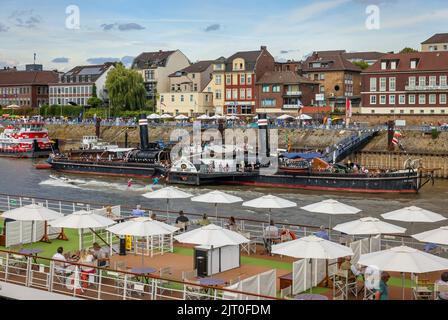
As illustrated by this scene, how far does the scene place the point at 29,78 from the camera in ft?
439

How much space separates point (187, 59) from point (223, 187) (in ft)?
231

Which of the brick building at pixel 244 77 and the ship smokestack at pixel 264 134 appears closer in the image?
the ship smokestack at pixel 264 134

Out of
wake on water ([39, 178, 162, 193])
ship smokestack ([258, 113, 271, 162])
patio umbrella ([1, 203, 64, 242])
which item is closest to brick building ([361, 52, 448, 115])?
ship smokestack ([258, 113, 271, 162])

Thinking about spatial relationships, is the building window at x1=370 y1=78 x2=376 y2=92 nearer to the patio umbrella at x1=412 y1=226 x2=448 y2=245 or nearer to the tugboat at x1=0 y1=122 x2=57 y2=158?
the tugboat at x1=0 y1=122 x2=57 y2=158

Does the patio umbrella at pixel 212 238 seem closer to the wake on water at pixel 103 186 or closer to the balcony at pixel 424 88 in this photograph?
the wake on water at pixel 103 186

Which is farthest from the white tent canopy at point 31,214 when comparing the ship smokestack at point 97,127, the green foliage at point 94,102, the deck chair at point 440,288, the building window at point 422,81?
the green foliage at point 94,102

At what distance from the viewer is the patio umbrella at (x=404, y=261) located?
44.9ft

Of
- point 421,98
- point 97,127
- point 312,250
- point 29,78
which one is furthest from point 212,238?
point 29,78

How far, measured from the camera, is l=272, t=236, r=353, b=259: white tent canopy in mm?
14781

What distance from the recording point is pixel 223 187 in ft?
172

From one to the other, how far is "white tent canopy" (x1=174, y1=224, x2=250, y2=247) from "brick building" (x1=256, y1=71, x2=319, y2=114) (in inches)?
3009

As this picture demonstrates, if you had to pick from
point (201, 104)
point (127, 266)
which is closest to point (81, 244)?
point (127, 266)
